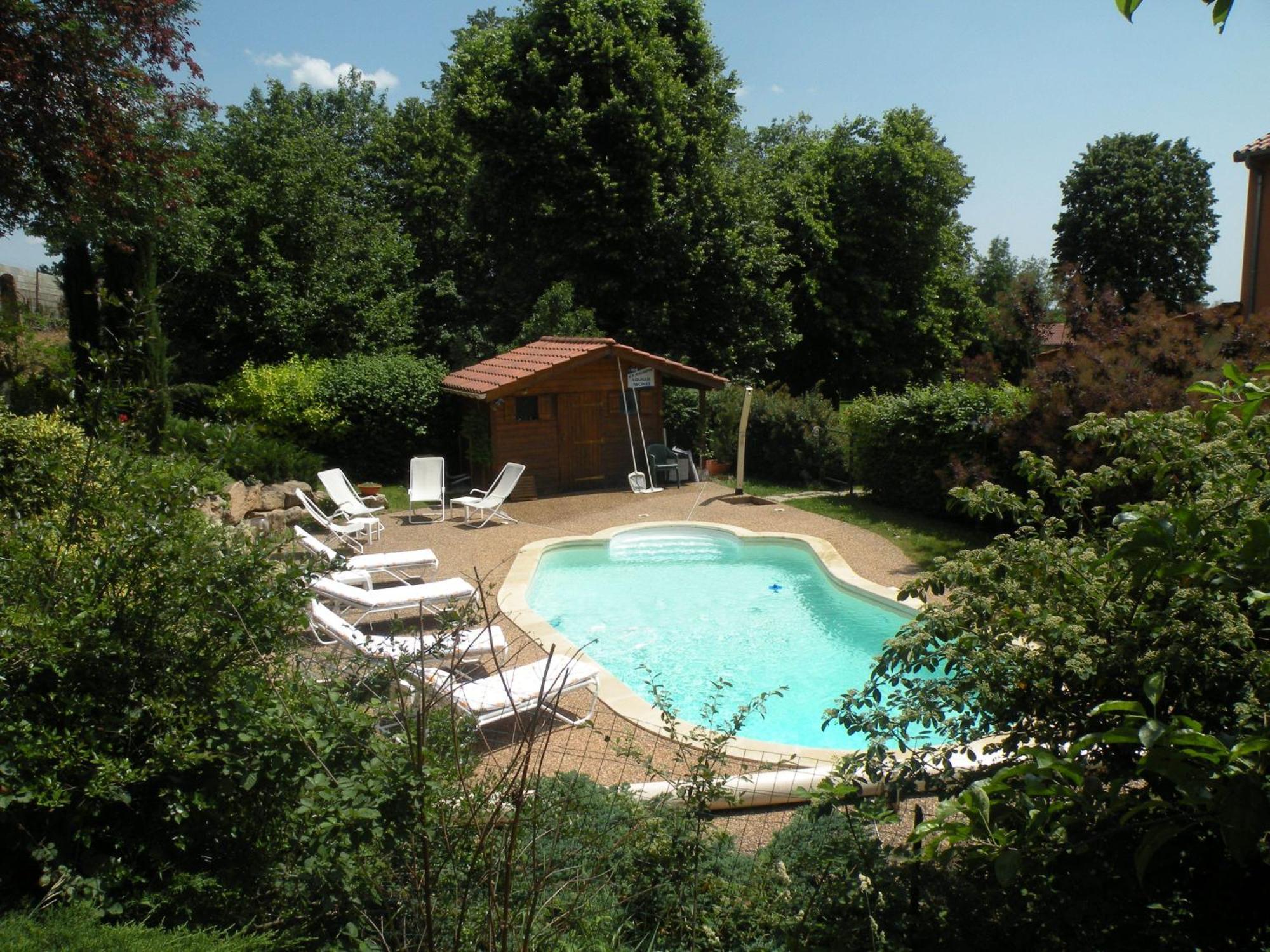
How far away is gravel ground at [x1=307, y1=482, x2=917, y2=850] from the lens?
263 inches

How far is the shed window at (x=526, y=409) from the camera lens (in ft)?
59.3

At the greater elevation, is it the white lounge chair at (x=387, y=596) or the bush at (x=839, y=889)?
the white lounge chair at (x=387, y=596)

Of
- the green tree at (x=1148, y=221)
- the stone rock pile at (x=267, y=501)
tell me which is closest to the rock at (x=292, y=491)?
the stone rock pile at (x=267, y=501)

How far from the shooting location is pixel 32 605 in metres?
3.73

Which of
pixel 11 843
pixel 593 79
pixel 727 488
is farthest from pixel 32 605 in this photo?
pixel 593 79

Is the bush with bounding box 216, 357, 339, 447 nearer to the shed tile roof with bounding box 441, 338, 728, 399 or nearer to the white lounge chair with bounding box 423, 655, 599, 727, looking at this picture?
the shed tile roof with bounding box 441, 338, 728, 399

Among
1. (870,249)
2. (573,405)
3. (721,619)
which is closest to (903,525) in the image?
(721,619)

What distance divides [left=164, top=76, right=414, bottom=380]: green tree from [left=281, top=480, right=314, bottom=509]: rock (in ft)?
23.9

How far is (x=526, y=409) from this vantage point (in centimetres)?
1816

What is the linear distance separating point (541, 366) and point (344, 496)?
171 inches

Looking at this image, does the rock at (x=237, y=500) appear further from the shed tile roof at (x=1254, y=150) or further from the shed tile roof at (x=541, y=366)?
the shed tile roof at (x=1254, y=150)

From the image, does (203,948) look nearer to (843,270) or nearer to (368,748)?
(368,748)

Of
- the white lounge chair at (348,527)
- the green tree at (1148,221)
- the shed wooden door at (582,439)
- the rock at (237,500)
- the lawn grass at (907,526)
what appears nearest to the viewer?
the lawn grass at (907,526)

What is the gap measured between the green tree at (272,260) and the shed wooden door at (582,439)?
727 centimetres
